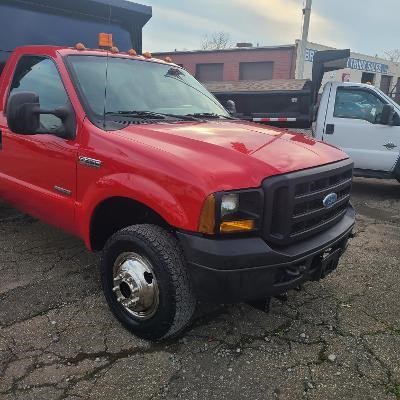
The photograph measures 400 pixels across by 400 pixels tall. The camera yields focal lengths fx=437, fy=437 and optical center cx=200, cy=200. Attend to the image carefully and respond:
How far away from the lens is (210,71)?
85.4ft

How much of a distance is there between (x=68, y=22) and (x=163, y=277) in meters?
3.87

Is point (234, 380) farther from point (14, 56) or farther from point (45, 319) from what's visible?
point (14, 56)

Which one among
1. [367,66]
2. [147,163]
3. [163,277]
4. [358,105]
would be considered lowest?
[163,277]

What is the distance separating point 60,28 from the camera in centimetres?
513

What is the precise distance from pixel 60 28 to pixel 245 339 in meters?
4.14

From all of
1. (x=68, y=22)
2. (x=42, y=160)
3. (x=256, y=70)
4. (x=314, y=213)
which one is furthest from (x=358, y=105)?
(x=256, y=70)

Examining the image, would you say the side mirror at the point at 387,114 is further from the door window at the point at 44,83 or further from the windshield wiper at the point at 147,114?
the door window at the point at 44,83

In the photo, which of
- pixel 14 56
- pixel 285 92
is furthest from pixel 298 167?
pixel 285 92

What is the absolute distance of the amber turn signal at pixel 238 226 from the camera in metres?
2.45

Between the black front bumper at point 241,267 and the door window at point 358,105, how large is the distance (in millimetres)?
5117

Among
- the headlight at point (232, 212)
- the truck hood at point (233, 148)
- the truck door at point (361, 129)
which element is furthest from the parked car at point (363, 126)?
the headlight at point (232, 212)

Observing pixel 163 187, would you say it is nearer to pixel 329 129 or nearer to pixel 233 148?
pixel 233 148

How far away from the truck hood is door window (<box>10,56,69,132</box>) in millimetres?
738

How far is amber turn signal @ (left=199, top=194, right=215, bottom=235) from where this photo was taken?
2398 millimetres
